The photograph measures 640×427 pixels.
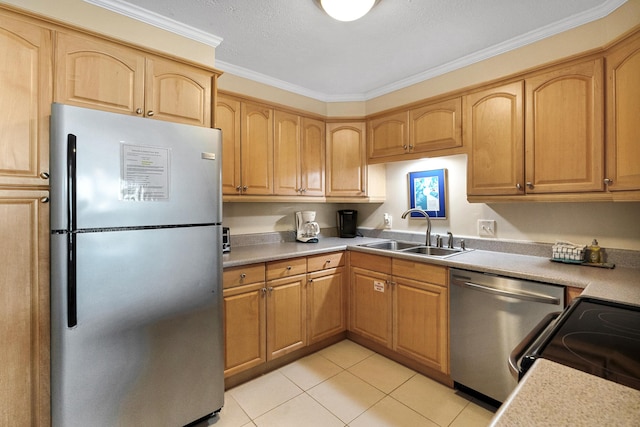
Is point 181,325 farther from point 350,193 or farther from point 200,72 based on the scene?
point 350,193

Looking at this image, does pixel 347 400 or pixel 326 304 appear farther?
pixel 326 304

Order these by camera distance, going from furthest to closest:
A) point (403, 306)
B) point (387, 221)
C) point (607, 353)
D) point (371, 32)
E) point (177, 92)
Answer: point (387, 221) → point (403, 306) → point (371, 32) → point (177, 92) → point (607, 353)

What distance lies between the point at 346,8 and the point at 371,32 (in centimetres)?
39

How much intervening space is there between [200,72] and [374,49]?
121 centimetres

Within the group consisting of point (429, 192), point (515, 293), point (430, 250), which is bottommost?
point (515, 293)

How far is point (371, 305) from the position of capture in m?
2.46

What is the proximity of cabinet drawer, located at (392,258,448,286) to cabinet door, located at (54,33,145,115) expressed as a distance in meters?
1.97

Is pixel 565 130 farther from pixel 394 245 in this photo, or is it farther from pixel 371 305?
pixel 371 305

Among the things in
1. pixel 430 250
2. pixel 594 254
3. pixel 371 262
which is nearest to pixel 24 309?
pixel 371 262

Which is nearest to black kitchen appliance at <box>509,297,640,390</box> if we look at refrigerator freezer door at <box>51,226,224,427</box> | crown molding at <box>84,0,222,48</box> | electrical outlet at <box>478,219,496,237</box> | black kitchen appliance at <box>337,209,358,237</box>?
electrical outlet at <box>478,219,496,237</box>

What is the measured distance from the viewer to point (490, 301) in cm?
176

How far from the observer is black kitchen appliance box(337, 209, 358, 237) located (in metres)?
3.14

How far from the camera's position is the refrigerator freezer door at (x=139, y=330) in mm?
1282

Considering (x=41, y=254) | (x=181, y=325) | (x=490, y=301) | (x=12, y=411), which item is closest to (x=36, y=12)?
(x=41, y=254)
